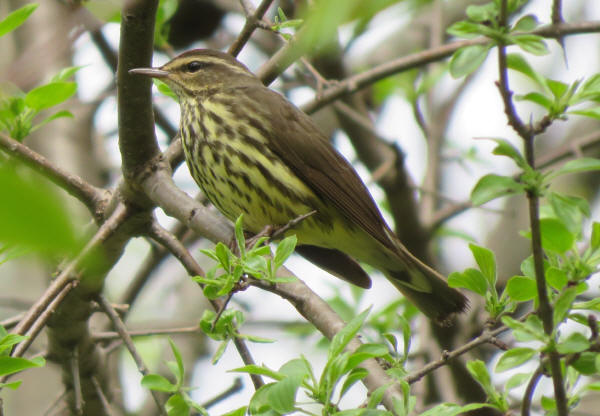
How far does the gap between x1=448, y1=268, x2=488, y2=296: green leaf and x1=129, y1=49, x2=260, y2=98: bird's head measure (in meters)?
2.51

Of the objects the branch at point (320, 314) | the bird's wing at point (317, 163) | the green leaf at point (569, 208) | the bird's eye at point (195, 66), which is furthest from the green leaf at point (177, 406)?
the bird's eye at point (195, 66)

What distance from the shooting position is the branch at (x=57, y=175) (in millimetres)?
3018

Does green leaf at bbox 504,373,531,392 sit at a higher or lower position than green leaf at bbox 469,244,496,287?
lower

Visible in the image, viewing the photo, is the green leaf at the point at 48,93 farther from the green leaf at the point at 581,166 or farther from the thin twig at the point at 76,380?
the green leaf at the point at 581,166

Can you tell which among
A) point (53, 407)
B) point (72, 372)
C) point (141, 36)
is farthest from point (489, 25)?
point (53, 407)

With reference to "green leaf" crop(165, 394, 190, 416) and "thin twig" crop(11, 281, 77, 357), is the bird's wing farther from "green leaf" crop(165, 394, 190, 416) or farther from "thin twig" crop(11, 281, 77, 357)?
"green leaf" crop(165, 394, 190, 416)

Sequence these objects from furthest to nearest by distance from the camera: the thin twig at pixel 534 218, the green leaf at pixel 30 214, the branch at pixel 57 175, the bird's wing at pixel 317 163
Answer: the bird's wing at pixel 317 163, the branch at pixel 57 175, the thin twig at pixel 534 218, the green leaf at pixel 30 214

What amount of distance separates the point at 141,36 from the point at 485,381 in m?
1.58

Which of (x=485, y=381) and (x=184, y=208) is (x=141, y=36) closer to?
(x=184, y=208)

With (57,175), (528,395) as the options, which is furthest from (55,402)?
(528,395)

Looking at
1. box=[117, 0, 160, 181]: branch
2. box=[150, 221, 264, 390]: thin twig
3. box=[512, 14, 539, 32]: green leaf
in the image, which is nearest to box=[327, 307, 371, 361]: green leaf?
box=[150, 221, 264, 390]: thin twig

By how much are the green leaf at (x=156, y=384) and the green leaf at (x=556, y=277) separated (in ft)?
4.09

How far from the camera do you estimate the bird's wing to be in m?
4.28

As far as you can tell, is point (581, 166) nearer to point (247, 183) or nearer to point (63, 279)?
point (63, 279)
